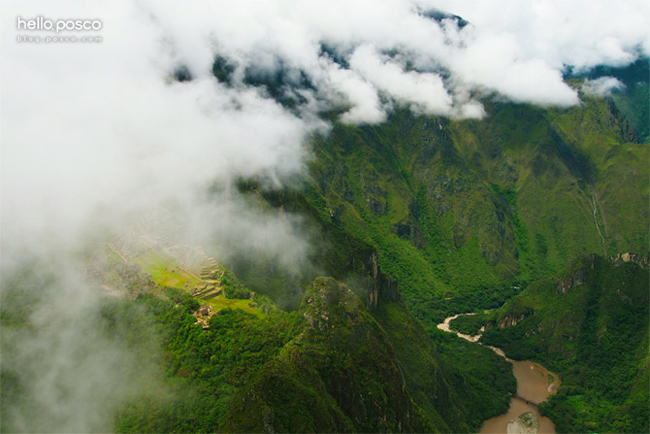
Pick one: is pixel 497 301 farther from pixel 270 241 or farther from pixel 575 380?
pixel 270 241

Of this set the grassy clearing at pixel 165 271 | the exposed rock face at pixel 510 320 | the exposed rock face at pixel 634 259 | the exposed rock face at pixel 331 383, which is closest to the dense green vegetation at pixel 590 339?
the exposed rock face at pixel 510 320

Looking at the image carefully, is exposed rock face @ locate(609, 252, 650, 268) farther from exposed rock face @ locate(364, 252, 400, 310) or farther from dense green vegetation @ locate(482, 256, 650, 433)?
exposed rock face @ locate(364, 252, 400, 310)

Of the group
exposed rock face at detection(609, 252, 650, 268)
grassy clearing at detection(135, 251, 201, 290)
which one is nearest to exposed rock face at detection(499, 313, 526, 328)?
exposed rock face at detection(609, 252, 650, 268)

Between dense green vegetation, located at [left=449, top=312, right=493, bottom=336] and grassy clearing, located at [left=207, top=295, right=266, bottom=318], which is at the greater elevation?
grassy clearing, located at [left=207, top=295, right=266, bottom=318]

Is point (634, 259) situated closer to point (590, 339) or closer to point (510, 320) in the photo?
point (590, 339)

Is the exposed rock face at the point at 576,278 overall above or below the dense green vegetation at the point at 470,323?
above

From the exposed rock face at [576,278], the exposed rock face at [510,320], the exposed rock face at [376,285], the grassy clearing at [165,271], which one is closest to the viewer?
the grassy clearing at [165,271]

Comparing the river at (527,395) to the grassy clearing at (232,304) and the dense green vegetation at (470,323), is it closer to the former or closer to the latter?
the dense green vegetation at (470,323)
